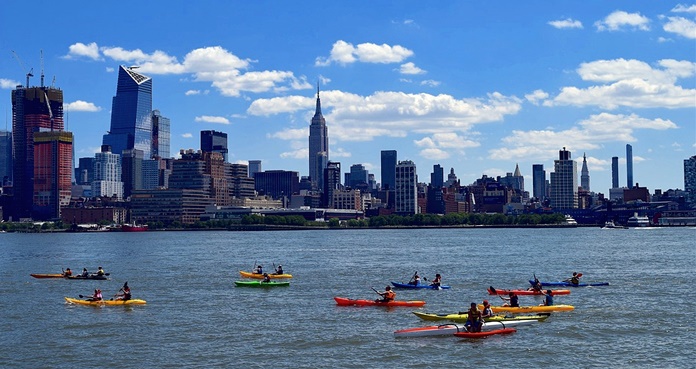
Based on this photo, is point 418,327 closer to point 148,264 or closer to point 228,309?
point 228,309

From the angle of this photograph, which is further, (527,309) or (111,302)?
(111,302)

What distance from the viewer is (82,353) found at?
49.8 metres

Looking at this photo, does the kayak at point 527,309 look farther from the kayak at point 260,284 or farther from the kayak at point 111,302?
the kayak at point 111,302

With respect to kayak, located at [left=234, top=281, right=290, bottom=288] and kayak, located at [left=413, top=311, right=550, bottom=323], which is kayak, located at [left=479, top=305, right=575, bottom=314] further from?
kayak, located at [left=234, top=281, right=290, bottom=288]

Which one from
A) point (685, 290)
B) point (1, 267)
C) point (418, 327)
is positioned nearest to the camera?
point (418, 327)

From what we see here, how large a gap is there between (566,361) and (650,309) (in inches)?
812

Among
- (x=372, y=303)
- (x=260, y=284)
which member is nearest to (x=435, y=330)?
(x=372, y=303)

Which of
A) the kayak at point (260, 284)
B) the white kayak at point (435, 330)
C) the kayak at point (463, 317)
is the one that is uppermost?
the kayak at point (260, 284)

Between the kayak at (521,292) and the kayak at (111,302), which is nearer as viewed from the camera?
the kayak at (111,302)

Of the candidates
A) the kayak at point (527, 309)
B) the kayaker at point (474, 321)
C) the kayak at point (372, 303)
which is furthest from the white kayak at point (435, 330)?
the kayak at point (372, 303)

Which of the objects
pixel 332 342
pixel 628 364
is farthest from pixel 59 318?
pixel 628 364

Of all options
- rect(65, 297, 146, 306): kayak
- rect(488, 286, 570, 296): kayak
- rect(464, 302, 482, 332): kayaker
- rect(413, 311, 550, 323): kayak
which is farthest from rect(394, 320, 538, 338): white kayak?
rect(65, 297, 146, 306): kayak

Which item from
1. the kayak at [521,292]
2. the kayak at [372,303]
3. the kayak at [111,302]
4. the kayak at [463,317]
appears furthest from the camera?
the kayak at [521,292]

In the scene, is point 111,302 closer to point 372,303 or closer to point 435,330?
point 372,303
